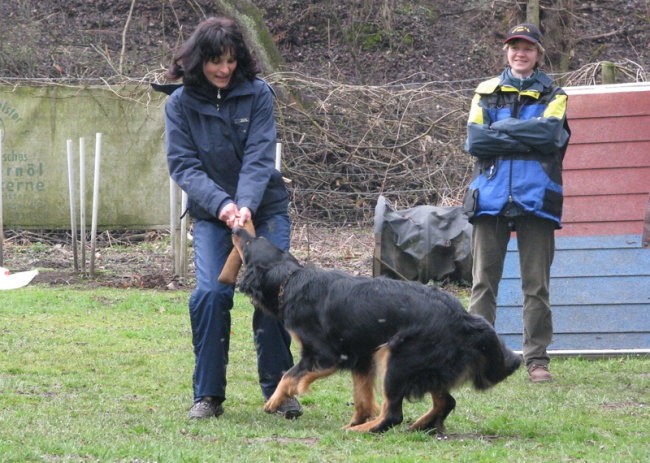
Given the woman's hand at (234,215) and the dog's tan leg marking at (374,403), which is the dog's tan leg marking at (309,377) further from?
the woman's hand at (234,215)

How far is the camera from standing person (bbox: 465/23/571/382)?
6.49 meters

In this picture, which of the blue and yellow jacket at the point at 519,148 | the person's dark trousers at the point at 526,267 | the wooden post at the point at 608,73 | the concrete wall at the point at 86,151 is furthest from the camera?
the concrete wall at the point at 86,151

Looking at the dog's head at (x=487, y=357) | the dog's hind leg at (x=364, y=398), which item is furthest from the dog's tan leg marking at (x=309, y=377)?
the dog's head at (x=487, y=357)

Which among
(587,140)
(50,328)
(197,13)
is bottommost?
(50,328)

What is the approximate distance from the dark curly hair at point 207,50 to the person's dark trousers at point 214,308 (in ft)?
2.54

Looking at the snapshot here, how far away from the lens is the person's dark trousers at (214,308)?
17.8ft

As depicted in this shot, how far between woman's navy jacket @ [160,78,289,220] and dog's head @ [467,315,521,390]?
1283 millimetres

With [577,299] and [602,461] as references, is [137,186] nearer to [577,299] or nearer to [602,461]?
[577,299]

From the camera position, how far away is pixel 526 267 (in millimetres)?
6801

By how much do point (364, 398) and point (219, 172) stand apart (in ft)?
4.61

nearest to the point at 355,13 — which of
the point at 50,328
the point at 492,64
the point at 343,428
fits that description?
the point at 492,64

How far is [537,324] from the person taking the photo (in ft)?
22.6

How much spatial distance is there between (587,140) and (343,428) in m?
3.54

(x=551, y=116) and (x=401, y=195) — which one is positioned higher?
(x=551, y=116)
